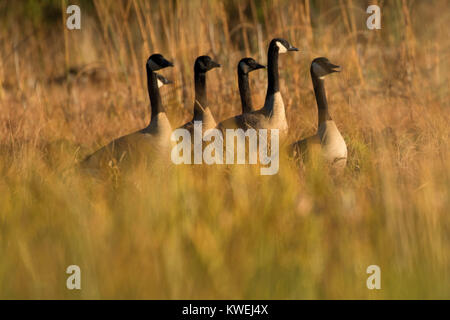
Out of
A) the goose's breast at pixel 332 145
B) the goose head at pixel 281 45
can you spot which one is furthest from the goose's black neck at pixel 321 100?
the goose head at pixel 281 45

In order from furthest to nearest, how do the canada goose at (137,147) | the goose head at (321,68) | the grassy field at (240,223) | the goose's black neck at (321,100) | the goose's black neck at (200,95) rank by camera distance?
the goose's black neck at (200,95) → the goose head at (321,68) → the goose's black neck at (321,100) → the canada goose at (137,147) → the grassy field at (240,223)

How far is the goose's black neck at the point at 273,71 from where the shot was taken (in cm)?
523

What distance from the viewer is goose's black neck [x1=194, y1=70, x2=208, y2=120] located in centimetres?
523

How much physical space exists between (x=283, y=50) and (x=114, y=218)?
9.13 feet

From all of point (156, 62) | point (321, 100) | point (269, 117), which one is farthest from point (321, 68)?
point (156, 62)

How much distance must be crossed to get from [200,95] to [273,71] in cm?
62

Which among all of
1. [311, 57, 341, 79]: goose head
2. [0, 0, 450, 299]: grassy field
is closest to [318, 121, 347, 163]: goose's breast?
[0, 0, 450, 299]: grassy field

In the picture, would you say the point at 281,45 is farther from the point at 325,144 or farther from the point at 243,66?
the point at 325,144

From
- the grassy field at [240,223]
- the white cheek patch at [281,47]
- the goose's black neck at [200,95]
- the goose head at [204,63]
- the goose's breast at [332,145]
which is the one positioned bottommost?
the grassy field at [240,223]

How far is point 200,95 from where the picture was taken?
5.38 m

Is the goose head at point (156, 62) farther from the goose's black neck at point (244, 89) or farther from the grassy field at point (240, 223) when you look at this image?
the grassy field at point (240, 223)

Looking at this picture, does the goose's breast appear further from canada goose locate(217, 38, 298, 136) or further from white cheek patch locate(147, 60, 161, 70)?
white cheek patch locate(147, 60, 161, 70)

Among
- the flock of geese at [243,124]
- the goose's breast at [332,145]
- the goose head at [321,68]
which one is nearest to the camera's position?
the goose's breast at [332,145]
